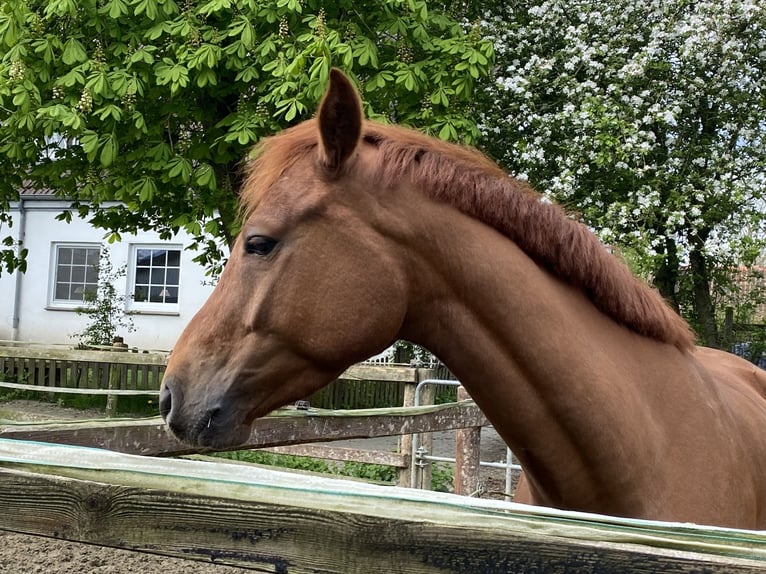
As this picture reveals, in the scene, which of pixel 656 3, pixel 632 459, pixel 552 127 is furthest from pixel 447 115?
pixel 632 459

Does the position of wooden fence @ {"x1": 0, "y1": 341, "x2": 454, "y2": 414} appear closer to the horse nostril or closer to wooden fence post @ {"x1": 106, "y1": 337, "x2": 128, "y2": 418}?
wooden fence post @ {"x1": 106, "y1": 337, "x2": 128, "y2": 418}

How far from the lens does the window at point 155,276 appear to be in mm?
14773

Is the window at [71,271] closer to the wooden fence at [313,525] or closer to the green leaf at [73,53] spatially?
the green leaf at [73,53]

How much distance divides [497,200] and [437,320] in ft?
1.22

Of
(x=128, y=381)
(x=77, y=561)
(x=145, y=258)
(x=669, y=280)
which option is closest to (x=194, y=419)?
(x=77, y=561)

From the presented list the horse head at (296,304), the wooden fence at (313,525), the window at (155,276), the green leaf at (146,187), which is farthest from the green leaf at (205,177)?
the window at (155,276)

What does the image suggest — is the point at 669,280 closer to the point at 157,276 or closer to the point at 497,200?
the point at 497,200

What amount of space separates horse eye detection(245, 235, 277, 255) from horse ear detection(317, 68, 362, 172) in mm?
252

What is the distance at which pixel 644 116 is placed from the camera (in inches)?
296

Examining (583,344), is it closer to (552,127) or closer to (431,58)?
(431,58)

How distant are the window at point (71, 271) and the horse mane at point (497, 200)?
48.5 feet

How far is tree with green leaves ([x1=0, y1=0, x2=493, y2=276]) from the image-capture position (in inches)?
207

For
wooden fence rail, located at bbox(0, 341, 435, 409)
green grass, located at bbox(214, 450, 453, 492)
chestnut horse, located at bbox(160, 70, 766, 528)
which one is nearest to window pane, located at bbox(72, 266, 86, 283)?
wooden fence rail, located at bbox(0, 341, 435, 409)

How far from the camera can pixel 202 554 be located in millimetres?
1192
